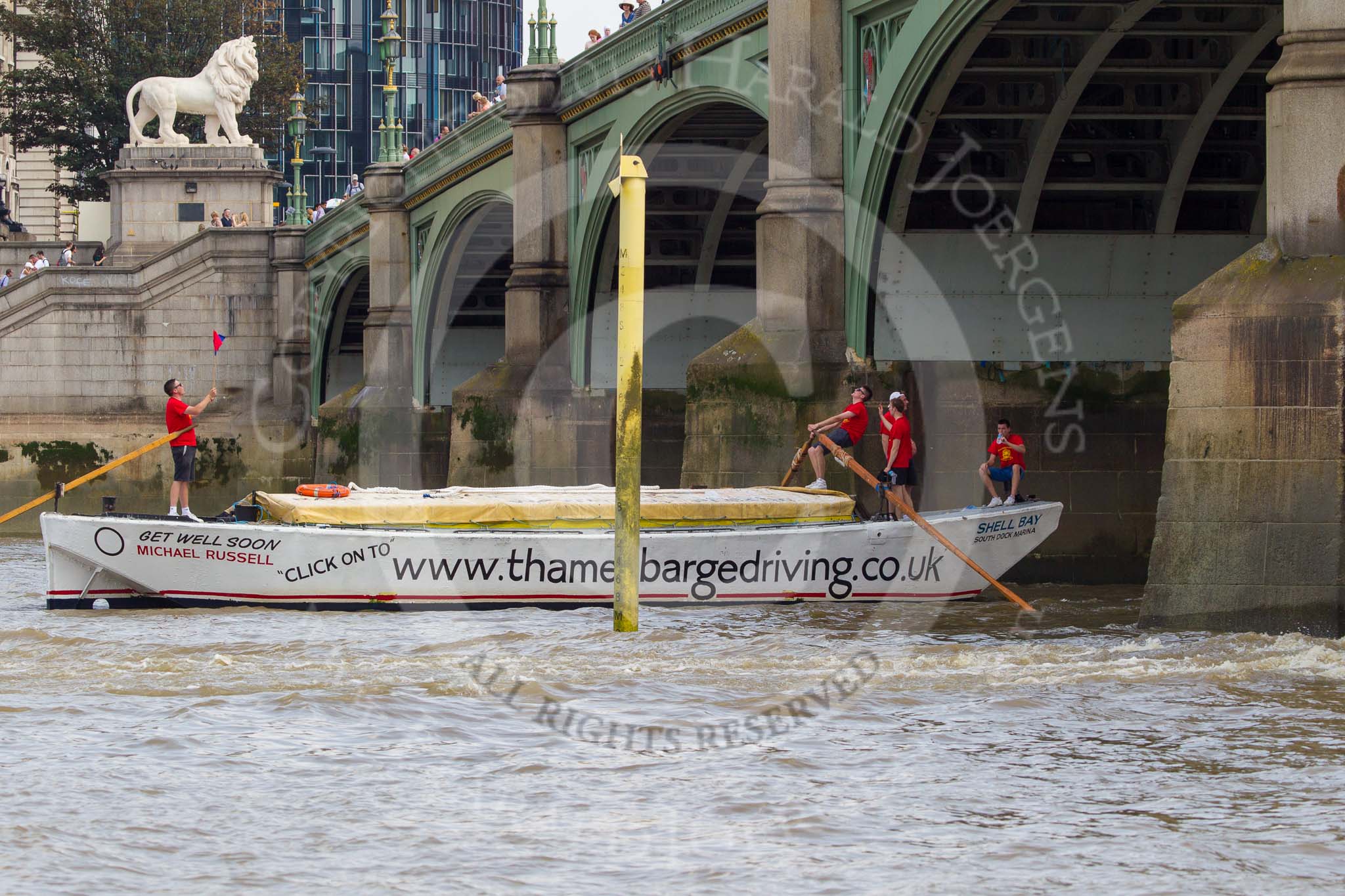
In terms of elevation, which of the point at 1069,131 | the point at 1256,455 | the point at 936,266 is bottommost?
the point at 1256,455

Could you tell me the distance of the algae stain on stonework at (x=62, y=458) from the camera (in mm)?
54312

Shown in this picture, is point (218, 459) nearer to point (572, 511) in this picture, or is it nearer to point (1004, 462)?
point (1004, 462)

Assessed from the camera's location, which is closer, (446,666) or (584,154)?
(446,666)

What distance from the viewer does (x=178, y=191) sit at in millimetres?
61000

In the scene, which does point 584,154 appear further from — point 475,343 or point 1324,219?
point 1324,219

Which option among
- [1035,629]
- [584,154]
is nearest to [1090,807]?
[1035,629]

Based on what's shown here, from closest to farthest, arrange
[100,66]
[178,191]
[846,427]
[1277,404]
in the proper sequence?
[1277,404] < [846,427] < [178,191] < [100,66]

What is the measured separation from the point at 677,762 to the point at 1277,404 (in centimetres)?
596

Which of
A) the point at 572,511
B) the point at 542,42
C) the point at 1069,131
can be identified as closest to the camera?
the point at 572,511

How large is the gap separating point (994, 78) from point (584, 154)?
38.9ft

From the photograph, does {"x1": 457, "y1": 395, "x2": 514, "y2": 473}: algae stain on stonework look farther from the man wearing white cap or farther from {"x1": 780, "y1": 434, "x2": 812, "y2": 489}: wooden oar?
the man wearing white cap

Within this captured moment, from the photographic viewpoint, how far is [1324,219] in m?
15.7

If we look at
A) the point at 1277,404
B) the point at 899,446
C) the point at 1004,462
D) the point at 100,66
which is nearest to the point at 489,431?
the point at 1004,462

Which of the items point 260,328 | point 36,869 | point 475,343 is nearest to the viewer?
point 36,869
